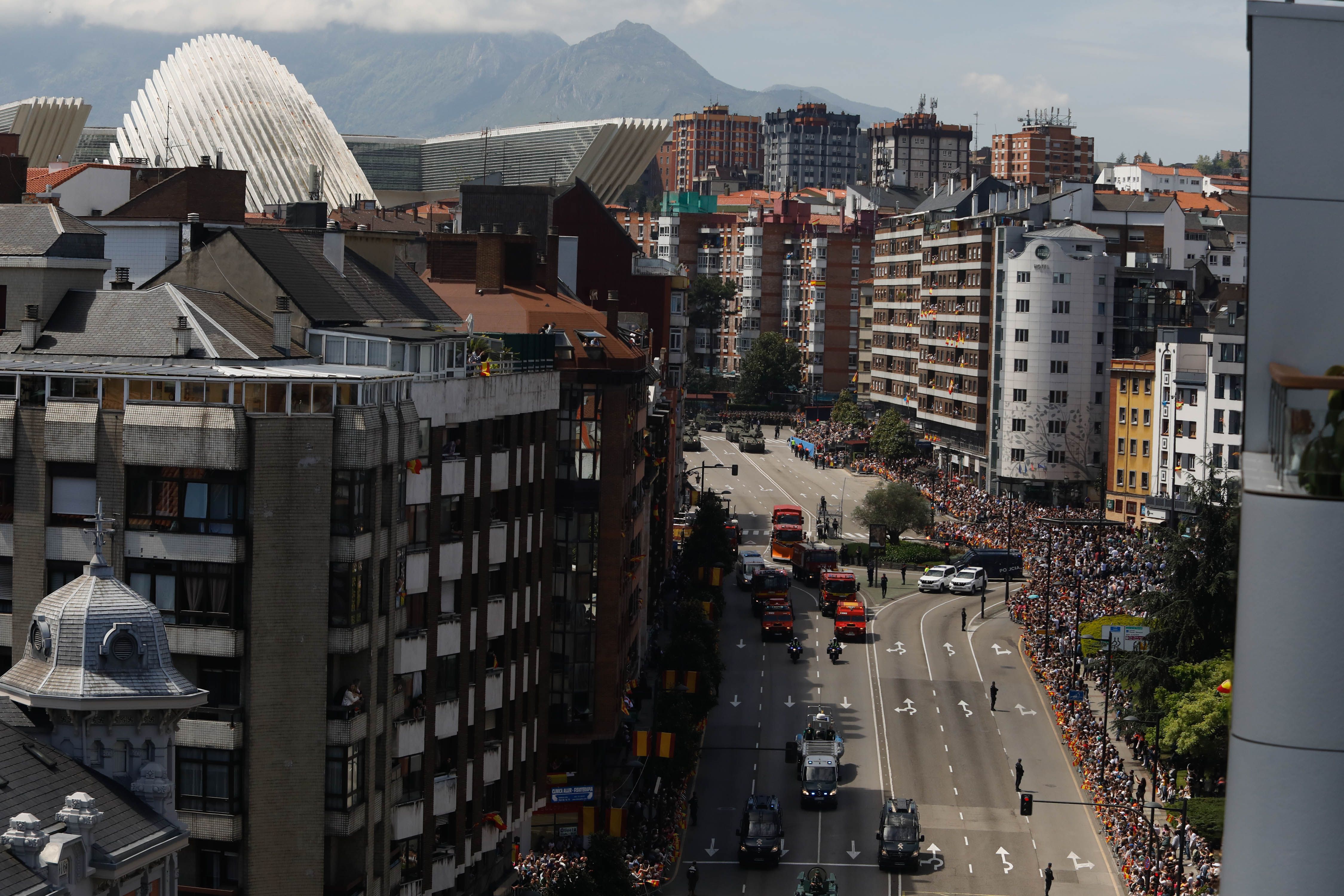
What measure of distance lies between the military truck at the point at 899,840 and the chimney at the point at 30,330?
96.9 ft

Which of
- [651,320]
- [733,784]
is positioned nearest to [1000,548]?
[651,320]

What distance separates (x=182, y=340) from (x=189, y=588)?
24.4ft

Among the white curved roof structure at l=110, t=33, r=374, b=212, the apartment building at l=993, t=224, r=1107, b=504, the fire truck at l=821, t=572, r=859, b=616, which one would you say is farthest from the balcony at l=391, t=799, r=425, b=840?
the white curved roof structure at l=110, t=33, r=374, b=212

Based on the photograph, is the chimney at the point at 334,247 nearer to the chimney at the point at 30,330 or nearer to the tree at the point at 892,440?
the chimney at the point at 30,330

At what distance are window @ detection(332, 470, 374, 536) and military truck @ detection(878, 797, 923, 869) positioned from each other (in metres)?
25.2

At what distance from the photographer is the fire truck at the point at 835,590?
99.1 m

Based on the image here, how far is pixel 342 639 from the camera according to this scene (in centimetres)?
3941

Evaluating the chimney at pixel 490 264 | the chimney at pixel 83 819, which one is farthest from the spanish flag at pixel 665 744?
the chimney at pixel 83 819

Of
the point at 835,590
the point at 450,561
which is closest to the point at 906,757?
the point at 835,590

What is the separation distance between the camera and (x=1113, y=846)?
6081 centimetres

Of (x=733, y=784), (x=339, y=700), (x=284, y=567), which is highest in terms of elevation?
(x=284, y=567)

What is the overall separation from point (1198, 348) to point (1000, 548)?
17623 mm

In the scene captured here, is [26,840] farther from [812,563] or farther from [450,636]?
[812,563]

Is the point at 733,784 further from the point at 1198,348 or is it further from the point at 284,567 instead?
the point at 1198,348
